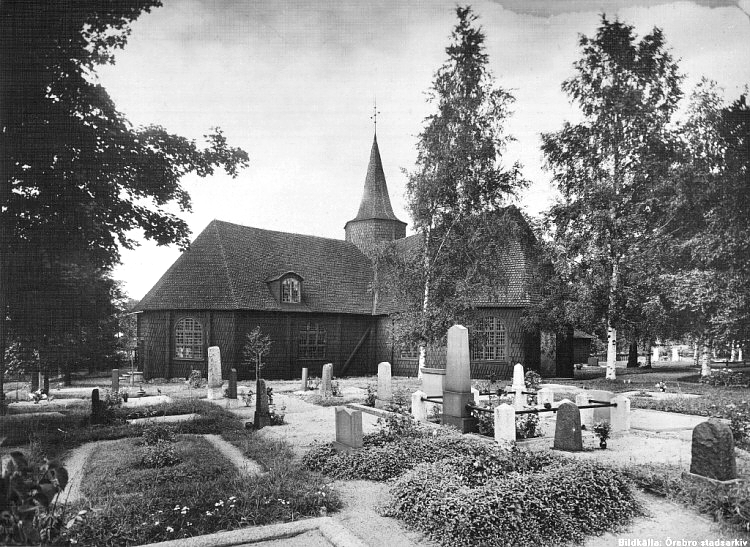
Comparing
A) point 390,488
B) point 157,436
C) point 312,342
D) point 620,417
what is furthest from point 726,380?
point 157,436

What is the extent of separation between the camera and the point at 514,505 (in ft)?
18.4

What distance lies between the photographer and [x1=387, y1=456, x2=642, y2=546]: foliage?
17.9ft

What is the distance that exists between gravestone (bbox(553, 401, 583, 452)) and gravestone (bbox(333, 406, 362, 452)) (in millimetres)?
4054

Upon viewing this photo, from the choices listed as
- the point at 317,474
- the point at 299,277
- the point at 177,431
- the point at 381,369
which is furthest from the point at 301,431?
the point at 299,277

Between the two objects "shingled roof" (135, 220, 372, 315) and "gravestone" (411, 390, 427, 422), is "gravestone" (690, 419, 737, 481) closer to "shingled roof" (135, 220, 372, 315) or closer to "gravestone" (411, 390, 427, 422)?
"gravestone" (411, 390, 427, 422)

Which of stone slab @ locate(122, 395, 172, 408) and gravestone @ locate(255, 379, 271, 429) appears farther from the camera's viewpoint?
stone slab @ locate(122, 395, 172, 408)

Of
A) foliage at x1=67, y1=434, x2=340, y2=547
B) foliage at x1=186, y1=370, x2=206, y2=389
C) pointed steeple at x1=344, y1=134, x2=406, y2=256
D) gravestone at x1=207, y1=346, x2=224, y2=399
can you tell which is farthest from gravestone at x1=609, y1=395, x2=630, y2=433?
pointed steeple at x1=344, y1=134, x2=406, y2=256

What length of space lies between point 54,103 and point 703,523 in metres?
10.7

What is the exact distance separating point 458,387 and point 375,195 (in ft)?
82.4

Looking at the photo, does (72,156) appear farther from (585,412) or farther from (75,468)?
(585,412)

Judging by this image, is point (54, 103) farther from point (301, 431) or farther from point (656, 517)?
point (656, 517)

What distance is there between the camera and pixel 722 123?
1298 centimetres

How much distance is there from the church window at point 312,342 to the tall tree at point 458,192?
28.3ft

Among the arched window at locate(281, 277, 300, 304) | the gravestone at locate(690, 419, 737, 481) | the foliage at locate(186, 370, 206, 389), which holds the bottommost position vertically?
the foliage at locate(186, 370, 206, 389)
